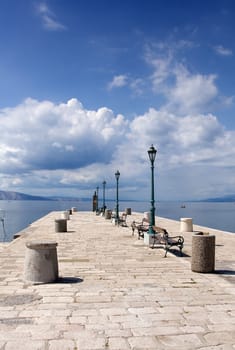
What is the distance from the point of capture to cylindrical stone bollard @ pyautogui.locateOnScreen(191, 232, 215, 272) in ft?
32.6

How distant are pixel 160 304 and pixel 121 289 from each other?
1.29 meters

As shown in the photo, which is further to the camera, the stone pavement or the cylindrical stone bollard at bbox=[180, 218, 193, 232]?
the cylindrical stone bollard at bbox=[180, 218, 193, 232]

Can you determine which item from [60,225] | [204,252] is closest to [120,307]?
[204,252]

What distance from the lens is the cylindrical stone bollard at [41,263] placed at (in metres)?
8.81

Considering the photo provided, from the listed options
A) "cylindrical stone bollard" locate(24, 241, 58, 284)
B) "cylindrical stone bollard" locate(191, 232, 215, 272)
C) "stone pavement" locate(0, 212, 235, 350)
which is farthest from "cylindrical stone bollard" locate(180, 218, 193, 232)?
"cylindrical stone bollard" locate(24, 241, 58, 284)

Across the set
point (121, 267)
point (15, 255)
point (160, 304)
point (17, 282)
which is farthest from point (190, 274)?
point (15, 255)

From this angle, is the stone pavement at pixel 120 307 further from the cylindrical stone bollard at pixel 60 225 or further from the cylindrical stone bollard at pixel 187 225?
the cylindrical stone bollard at pixel 187 225

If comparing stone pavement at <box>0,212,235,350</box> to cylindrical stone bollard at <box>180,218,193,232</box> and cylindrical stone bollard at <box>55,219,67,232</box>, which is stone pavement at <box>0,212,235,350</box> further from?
cylindrical stone bollard at <box>180,218,193,232</box>

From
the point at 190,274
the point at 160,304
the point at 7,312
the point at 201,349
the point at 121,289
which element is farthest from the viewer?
the point at 190,274

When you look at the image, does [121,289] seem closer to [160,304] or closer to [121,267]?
[160,304]

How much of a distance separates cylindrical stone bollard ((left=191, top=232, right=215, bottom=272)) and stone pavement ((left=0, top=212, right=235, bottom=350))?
0.28 metres

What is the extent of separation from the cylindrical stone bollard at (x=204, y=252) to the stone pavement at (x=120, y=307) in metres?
0.28

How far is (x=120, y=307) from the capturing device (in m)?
6.96

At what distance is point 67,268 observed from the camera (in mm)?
10656
